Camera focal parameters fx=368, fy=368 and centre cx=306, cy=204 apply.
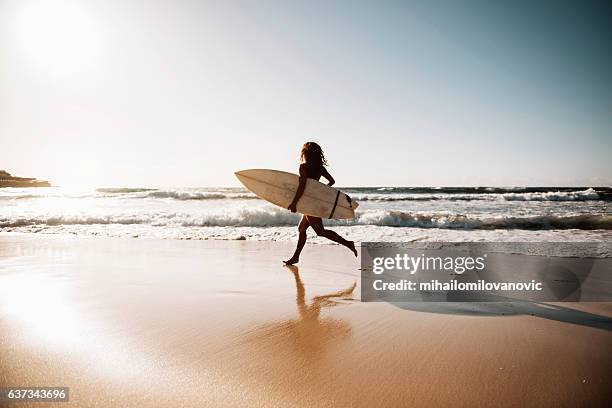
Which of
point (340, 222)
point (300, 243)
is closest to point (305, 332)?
point (300, 243)

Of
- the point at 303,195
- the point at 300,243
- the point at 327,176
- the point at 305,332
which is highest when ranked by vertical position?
the point at 327,176

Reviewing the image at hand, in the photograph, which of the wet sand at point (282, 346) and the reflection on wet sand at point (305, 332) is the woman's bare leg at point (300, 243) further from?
the reflection on wet sand at point (305, 332)

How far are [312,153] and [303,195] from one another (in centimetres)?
63

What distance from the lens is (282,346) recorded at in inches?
91.6

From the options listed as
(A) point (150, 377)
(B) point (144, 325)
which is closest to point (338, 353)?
(A) point (150, 377)

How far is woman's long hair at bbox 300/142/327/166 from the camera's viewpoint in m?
5.15

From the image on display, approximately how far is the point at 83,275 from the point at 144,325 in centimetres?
222

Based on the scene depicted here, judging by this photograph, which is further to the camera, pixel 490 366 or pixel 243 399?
pixel 490 366

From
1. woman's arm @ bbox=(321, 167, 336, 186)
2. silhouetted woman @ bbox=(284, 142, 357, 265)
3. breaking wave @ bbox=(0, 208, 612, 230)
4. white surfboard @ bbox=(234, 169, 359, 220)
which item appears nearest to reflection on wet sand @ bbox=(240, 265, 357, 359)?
silhouetted woman @ bbox=(284, 142, 357, 265)

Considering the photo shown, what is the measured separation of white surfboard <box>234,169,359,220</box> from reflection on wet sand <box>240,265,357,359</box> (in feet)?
7.28

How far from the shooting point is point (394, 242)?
25.7 feet

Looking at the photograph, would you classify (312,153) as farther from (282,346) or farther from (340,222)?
(340,222)

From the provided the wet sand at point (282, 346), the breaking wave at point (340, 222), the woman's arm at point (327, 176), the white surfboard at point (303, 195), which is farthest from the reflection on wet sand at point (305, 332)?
the breaking wave at point (340, 222)

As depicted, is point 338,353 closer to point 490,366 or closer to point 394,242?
point 490,366
